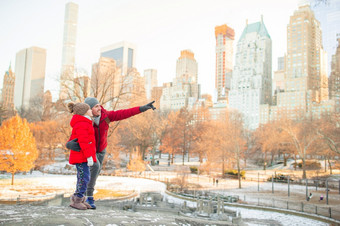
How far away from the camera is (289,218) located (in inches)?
703

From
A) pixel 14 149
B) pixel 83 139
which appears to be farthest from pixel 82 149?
pixel 14 149

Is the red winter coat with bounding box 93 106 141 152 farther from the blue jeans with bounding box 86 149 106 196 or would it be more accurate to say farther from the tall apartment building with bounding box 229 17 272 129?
the tall apartment building with bounding box 229 17 272 129

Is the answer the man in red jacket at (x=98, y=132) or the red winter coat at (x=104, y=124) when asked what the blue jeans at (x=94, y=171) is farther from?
the red winter coat at (x=104, y=124)

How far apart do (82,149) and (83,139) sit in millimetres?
174

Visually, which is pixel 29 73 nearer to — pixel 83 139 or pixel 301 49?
pixel 301 49

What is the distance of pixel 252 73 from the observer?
149 metres

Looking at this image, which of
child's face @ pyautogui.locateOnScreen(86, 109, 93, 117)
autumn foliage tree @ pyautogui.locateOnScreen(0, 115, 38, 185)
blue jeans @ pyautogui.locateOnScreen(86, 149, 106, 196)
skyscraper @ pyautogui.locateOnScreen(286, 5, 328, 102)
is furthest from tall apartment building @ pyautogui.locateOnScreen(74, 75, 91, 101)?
skyscraper @ pyautogui.locateOnScreen(286, 5, 328, 102)

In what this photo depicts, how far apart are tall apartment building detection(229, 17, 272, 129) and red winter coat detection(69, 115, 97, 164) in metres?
137

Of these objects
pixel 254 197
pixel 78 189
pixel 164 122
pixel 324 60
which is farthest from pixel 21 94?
pixel 78 189

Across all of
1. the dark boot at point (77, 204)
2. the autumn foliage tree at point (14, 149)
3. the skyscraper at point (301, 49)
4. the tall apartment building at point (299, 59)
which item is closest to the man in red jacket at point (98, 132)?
the dark boot at point (77, 204)

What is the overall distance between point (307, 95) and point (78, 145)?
12912cm

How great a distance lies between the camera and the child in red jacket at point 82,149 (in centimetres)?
483

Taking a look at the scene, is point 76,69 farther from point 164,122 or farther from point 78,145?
point 164,122

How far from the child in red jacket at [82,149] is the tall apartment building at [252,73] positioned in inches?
5390
